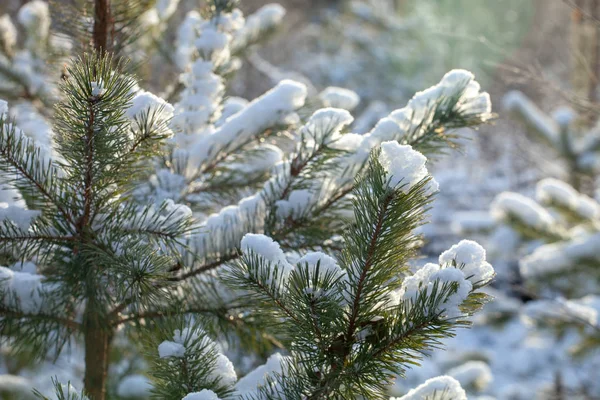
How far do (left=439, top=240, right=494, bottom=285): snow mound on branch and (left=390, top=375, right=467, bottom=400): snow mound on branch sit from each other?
231 mm

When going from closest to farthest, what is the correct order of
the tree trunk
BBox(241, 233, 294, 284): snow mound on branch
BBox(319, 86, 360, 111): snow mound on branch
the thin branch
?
BBox(241, 233, 294, 284): snow mound on branch
the thin branch
the tree trunk
BBox(319, 86, 360, 111): snow mound on branch

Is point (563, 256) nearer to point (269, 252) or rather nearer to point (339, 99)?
point (339, 99)

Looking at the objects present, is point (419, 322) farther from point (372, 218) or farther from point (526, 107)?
point (526, 107)

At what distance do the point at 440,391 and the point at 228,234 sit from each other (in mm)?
547

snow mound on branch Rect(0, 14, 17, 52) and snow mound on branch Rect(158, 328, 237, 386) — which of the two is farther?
snow mound on branch Rect(0, 14, 17, 52)

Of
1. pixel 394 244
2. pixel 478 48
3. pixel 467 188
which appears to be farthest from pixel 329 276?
pixel 478 48

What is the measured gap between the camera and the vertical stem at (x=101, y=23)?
1.48 metres

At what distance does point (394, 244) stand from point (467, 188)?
9.19m

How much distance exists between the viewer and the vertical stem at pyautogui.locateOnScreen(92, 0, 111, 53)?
1.48m

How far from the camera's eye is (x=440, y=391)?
99 cm

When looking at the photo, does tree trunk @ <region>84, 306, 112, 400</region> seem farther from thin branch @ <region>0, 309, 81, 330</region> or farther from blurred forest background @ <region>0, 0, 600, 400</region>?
blurred forest background @ <region>0, 0, 600, 400</region>

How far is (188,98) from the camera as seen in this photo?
1505mm

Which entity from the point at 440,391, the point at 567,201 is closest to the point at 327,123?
the point at 440,391

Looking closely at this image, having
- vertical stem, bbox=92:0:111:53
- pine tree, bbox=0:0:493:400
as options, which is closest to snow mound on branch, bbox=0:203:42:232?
pine tree, bbox=0:0:493:400
